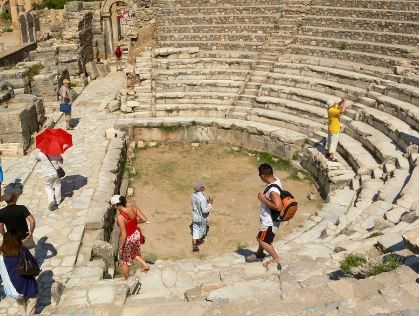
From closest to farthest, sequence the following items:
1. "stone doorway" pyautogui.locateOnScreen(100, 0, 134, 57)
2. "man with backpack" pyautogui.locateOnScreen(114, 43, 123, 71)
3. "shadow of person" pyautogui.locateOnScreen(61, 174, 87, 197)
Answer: "shadow of person" pyautogui.locateOnScreen(61, 174, 87, 197) → "man with backpack" pyautogui.locateOnScreen(114, 43, 123, 71) → "stone doorway" pyautogui.locateOnScreen(100, 0, 134, 57)

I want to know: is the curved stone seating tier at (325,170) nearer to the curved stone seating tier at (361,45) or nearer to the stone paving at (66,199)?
the curved stone seating tier at (361,45)

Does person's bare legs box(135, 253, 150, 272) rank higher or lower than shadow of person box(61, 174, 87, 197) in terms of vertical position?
higher

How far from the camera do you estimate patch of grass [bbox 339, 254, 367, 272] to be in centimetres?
514

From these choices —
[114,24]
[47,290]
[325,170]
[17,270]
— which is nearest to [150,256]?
[47,290]

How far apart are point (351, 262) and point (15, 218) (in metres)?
4.27

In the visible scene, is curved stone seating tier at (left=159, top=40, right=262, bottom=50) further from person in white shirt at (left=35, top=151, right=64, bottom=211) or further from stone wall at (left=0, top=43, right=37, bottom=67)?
person in white shirt at (left=35, top=151, right=64, bottom=211)

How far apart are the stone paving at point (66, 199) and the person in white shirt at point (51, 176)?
18 cm

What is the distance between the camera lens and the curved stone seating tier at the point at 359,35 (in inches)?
543

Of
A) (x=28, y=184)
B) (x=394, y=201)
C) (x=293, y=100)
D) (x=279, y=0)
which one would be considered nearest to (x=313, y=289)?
(x=394, y=201)

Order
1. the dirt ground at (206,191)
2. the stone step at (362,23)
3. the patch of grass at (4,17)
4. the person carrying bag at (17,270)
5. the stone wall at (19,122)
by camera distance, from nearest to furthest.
Answer: the person carrying bag at (17,270) → the dirt ground at (206,191) → the stone wall at (19,122) → the stone step at (362,23) → the patch of grass at (4,17)

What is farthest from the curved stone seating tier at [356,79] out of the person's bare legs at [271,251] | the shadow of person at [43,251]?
the shadow of person at [43,251]

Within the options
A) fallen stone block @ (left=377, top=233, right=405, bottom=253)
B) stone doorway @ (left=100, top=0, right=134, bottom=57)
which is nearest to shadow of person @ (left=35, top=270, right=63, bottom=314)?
fallen stone block @ (left=377, top=233, right=405, bottom=253)

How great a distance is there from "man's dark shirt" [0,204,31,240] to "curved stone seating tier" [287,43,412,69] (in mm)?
11270

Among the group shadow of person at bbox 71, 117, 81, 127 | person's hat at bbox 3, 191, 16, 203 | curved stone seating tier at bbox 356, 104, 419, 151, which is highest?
person's hat at bbox 3, 191, 16, 203
